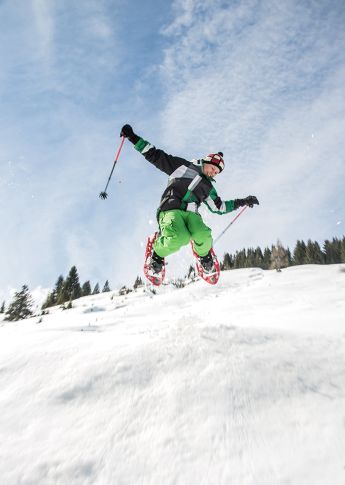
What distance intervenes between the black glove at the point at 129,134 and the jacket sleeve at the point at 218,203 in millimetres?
2023

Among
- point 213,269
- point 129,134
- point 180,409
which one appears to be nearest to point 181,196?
point 129,134

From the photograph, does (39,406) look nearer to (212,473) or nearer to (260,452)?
(212,473)

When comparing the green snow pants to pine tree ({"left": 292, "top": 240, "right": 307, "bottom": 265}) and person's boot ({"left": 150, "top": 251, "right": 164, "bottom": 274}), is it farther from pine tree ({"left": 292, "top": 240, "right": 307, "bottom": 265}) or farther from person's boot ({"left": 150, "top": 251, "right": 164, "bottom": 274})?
pine tree ({"left": 292, "top": 240, "right": 307, "bottom": 265})

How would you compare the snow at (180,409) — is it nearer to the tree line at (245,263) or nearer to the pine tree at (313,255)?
the tree line at (245,263)

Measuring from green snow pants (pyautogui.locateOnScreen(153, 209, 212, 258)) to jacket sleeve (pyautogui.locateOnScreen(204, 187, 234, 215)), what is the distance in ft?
2.26

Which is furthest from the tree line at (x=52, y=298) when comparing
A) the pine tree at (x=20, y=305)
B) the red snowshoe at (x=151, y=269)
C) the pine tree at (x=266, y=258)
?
the pine tree at (x=266, y=258)

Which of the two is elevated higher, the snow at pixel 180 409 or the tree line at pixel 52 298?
the tree line at pixel 52 298

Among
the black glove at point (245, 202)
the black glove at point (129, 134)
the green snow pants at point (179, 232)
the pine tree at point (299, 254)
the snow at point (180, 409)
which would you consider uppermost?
the pine tree at point (299, 254)

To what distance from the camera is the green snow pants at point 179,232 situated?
5.86m

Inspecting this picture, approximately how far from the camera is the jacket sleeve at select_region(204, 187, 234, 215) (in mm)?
6809

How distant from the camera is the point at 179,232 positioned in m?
5.87

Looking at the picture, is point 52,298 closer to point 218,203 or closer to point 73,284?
point 73,284

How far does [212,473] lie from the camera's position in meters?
1.90

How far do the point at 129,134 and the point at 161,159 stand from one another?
0.80m
